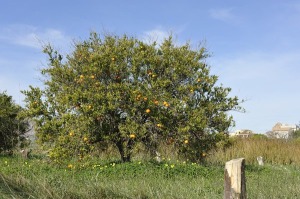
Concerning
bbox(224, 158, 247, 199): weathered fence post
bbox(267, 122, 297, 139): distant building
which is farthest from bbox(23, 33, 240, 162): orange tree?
bbox(267, 122, 297, 139): distant building

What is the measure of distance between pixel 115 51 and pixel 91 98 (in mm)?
1373

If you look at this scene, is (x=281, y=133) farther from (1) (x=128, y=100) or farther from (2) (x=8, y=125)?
(1) (x=128, y=100)

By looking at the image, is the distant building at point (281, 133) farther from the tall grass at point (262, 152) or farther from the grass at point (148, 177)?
the grass at point (148, 177)

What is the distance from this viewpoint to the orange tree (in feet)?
→ 34.3

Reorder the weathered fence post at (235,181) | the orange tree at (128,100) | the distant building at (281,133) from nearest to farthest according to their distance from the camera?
the weathered fence post at (235,181) → the orange tree at (128,100) → the distant building at (281,133)

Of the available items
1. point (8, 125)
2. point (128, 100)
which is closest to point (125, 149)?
point (128, 100)

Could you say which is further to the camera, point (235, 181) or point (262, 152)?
point (262, 152)

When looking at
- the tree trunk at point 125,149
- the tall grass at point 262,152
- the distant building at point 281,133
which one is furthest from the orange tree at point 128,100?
the distant building at point 281,133

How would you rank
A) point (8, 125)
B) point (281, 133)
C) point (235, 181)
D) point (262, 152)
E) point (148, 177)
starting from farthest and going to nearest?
1. point (281, 133)
2. point (262, 152)
3. point (8, 125)
4. point (148, 177)
5. point (235, 181)

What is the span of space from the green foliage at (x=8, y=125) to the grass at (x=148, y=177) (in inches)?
146

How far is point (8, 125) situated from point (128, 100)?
691cm

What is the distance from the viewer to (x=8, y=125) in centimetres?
1571

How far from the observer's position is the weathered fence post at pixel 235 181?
180 inches

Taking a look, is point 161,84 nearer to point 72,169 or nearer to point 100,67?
point 100,67
